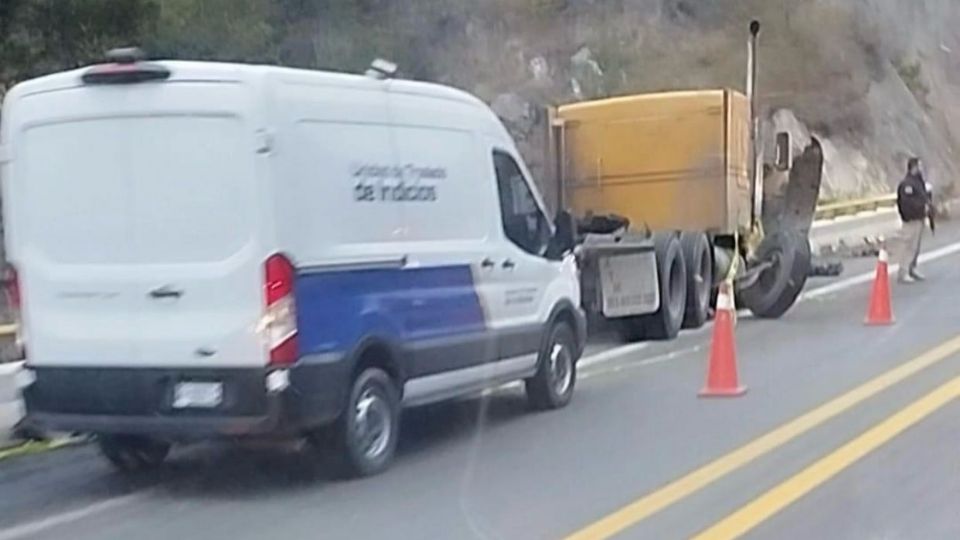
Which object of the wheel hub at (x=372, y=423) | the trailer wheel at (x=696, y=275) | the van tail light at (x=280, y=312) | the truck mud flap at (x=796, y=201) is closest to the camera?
the van tail light at (x=280, y=312)

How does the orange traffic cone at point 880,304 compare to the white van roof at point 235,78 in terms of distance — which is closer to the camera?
the white van roof at point 235,78

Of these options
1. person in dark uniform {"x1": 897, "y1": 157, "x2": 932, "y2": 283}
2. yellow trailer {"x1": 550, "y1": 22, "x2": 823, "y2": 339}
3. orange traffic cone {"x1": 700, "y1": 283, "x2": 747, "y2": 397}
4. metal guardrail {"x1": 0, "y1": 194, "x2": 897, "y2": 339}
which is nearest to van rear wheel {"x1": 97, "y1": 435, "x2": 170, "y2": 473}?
orange traffic cone {"x1": 700, "y1": 283, "x2": 747, "y2": 397}

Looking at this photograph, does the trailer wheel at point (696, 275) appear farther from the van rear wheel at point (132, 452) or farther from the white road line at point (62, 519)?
the white road line at point (62, 519)

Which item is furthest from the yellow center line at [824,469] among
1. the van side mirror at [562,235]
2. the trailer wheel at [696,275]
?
the trailer wheel at [696,275]

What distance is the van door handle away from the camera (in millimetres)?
9734

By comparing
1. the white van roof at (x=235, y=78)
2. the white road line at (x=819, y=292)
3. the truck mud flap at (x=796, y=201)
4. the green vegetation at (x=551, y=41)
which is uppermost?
the green vegetation at (x=551, y=41)

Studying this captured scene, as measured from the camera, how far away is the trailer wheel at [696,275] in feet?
61.9

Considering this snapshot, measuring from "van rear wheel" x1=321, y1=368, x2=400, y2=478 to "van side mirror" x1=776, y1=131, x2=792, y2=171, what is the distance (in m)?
10.8

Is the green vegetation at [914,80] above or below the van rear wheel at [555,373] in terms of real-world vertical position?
above

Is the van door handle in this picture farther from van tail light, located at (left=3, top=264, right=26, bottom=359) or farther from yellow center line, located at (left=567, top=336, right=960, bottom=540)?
yellow center line, located at (left=567, top=336, right=960, bottom=540)

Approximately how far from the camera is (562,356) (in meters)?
13.1

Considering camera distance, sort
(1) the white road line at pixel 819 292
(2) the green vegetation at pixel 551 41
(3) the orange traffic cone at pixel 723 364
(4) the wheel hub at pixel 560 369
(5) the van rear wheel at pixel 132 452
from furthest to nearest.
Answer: (2) the green vegetation at pixel 551 41 < (1) the white road line at pixel 819 292 < (3) the orange traffic cone at pixel 723 364 < (4) the wheel hub at pixel 560 369 < (5) the van rear wheel at pixel 132 452

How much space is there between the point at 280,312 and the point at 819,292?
45.3 ft

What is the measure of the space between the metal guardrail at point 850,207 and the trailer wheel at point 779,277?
10.0 meters
